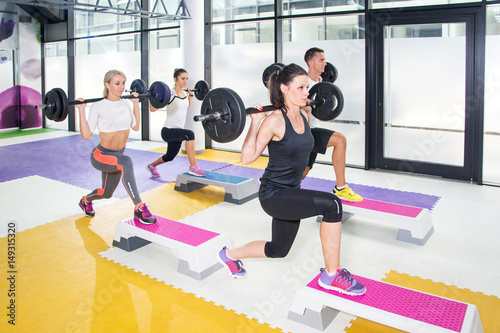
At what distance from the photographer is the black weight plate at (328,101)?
11.0 feet

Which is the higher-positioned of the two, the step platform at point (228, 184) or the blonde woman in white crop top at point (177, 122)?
the blonde woman in white crop top at point (177, 122)

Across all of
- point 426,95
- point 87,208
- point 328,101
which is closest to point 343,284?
point 328,101

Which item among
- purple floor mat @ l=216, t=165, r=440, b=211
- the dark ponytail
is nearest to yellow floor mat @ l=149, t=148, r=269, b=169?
purple floor mat @ l=216, t=165, r=440, b=211

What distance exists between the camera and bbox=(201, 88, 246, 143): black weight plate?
7.12 feet

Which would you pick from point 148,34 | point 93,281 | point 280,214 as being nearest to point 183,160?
point 148,34

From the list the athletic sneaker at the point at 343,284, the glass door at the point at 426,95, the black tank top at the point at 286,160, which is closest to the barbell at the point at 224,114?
the black tank top at the point at 286,160

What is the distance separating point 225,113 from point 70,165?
12.5 ft

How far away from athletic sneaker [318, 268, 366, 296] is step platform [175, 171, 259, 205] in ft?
6.30

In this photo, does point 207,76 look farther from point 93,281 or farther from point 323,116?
point 93,281

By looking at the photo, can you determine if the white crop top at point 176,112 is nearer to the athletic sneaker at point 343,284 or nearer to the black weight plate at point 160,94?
the black weight plate at point 160,94

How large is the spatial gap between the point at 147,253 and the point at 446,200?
2524 millimetres

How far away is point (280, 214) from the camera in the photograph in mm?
2061

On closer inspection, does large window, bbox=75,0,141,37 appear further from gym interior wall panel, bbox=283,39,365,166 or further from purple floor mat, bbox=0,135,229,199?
gym interior wall panel, bbox=283,39,365,166

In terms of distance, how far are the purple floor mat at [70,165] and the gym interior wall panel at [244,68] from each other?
1076mm
